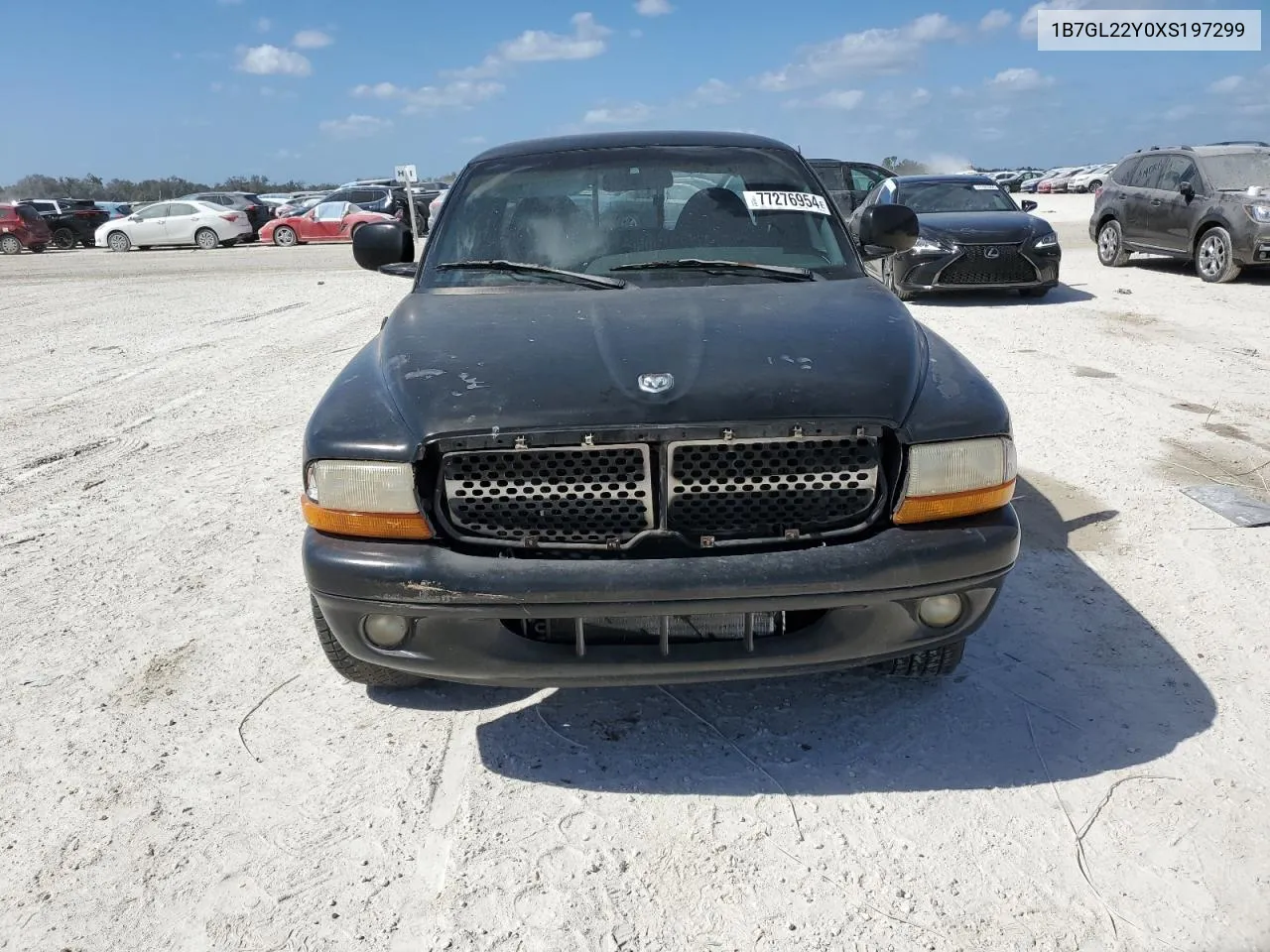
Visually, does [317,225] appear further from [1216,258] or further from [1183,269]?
[1216,258]

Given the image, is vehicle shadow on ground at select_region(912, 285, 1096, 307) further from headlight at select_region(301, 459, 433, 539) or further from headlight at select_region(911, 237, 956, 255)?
headlight at select_region(301, 459, 433, 539)

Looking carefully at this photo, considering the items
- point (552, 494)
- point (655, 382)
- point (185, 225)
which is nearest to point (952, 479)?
point (655, 382)

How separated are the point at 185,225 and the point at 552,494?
28.5 meters

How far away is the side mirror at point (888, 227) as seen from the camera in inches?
164

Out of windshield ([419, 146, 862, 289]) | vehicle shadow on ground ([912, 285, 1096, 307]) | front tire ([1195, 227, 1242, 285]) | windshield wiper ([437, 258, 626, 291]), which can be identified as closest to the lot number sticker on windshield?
windshield ([419, 146, 862, 289])

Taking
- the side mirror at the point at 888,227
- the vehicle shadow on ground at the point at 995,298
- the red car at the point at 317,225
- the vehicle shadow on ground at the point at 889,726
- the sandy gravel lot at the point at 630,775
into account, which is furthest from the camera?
the red car at the point at 317,225

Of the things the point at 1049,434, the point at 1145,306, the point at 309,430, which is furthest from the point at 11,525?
the point at 1145,306

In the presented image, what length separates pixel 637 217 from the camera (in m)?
3.73

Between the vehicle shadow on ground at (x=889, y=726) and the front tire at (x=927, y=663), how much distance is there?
96mm

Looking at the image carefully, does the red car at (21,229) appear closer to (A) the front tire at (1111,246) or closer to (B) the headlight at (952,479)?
(A) the front tire at (1111,246)

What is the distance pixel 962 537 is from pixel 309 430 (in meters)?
1.76

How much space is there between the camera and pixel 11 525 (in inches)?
187

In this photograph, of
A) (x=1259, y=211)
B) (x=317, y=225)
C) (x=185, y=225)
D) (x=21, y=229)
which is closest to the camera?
(x=1259, y=211)

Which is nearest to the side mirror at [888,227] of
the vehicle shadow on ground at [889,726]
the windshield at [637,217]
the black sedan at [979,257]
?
the windshield at [637,217]
